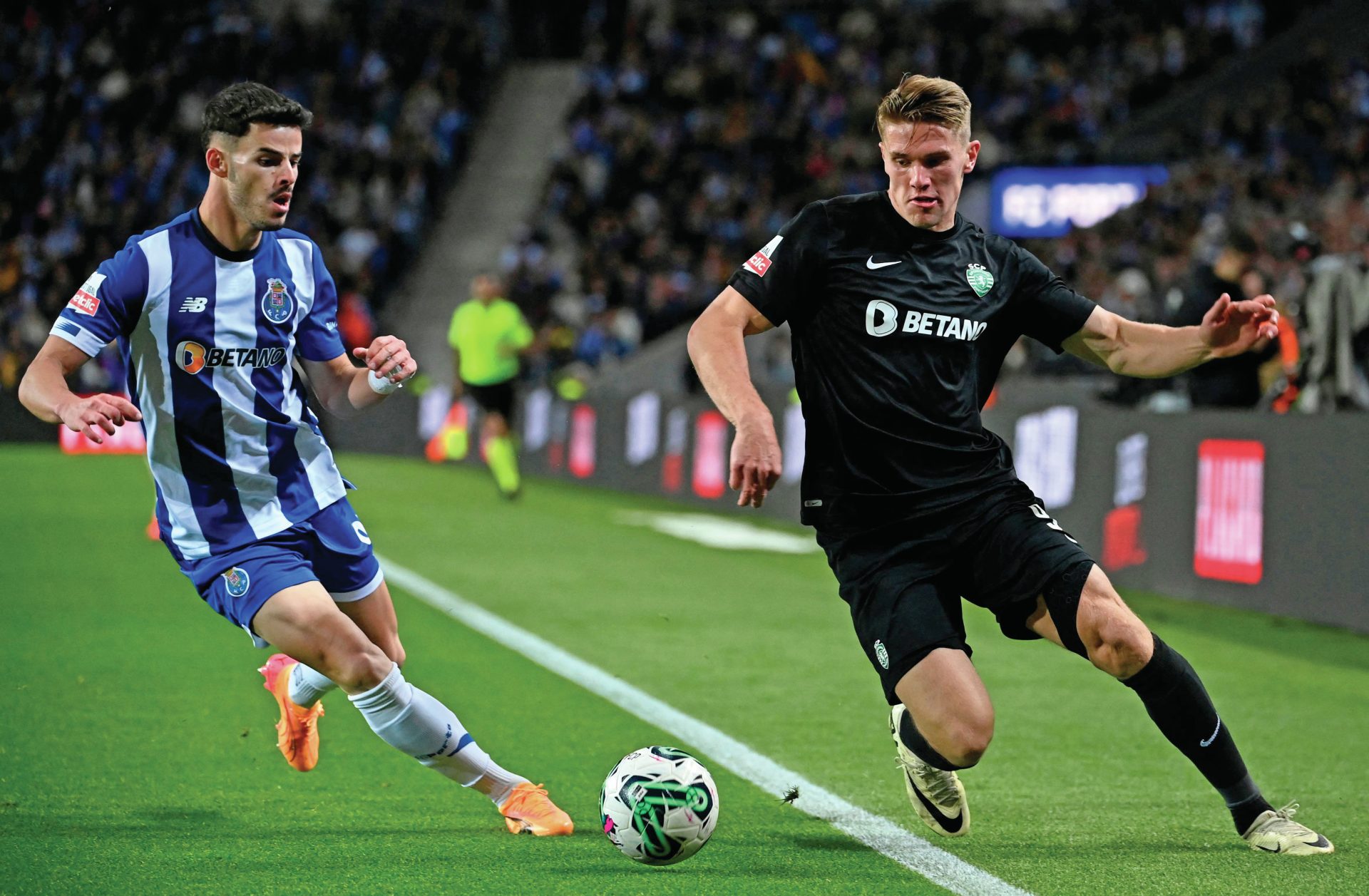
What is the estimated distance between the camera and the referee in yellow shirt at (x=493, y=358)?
57.8 ft

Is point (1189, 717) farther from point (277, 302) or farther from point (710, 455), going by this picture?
point (710, 455)

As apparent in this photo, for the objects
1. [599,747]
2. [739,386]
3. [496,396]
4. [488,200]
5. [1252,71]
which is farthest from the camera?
[488,200]

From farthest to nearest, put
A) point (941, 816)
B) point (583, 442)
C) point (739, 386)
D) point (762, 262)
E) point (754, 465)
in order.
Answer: point (583, 442)
point (941, 816)
point (762, 262)
point (739, 386)
point (754, 465)

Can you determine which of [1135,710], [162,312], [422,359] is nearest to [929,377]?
[162,312]

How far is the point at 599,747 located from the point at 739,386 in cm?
216

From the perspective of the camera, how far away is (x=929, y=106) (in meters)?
4.74

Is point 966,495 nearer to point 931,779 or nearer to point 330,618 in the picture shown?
point 931,779

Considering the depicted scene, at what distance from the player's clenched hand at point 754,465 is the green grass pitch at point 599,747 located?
102 centimetres

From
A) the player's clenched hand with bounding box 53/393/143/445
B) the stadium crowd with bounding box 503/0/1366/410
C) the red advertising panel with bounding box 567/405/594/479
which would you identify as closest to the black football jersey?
the player's clenched hand with bounding box 53/393/143/445

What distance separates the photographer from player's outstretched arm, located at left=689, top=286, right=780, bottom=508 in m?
4.25

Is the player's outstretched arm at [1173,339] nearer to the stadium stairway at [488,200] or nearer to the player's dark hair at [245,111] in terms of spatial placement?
the player's dark hair at [245,111]

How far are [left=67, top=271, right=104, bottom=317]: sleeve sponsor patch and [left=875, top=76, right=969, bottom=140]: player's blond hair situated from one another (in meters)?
2.13

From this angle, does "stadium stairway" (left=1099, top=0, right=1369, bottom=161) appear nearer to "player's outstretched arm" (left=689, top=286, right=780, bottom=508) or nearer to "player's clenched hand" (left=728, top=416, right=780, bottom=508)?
"player's outstretched arm" (left=689, top=286, right=780, bottom=508)

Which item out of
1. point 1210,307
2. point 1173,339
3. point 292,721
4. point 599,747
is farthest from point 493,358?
point 1173,339
